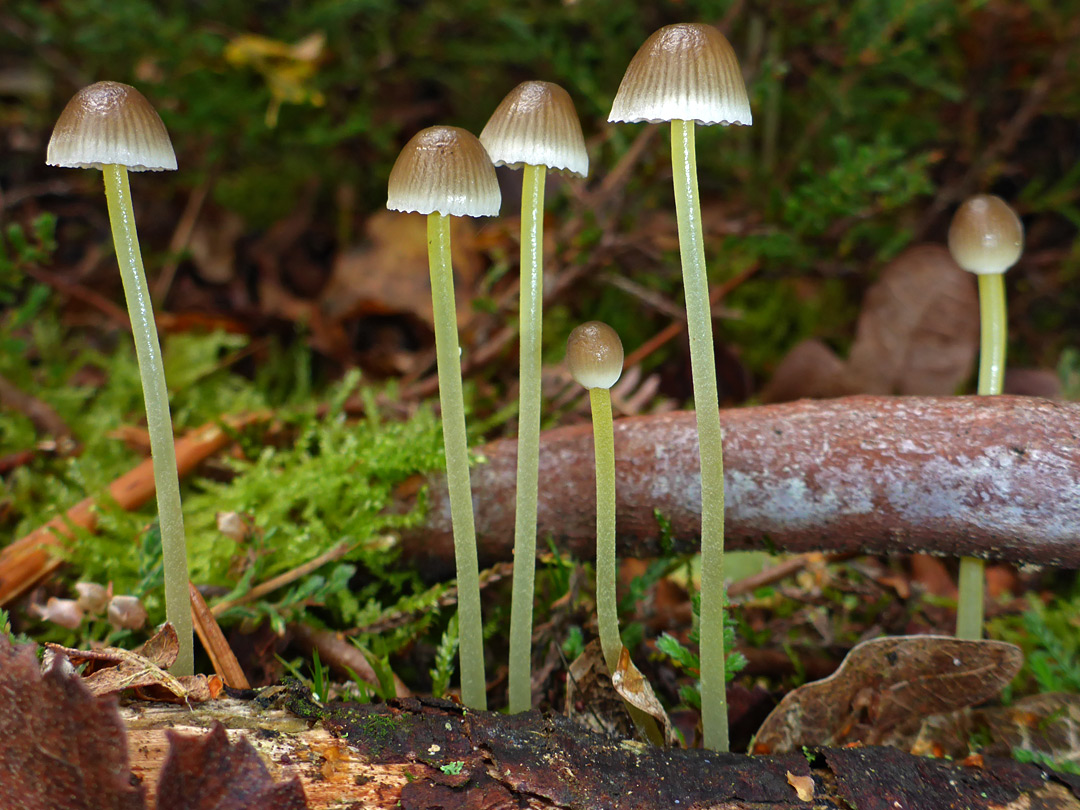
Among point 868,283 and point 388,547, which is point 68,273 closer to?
point 388,547

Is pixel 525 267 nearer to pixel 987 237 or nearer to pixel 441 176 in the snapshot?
pixel 441 176

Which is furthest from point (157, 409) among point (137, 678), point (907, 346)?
point (907, 346)

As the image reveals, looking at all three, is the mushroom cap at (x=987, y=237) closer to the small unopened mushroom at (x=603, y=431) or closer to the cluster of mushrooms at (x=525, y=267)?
the cluster of mushrooms at (x=525, y=267)

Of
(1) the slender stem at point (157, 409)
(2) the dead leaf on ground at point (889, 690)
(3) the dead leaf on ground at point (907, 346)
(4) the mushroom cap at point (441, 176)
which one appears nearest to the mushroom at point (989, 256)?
(2) the dead leaf on ground at point (889, 690)

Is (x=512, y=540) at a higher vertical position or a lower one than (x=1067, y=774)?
higher

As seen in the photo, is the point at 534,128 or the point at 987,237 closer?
the point at 534,128

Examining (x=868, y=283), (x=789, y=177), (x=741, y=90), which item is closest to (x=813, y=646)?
(x=741, y=90)

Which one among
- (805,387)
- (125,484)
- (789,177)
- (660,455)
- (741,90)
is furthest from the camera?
(789,177)
